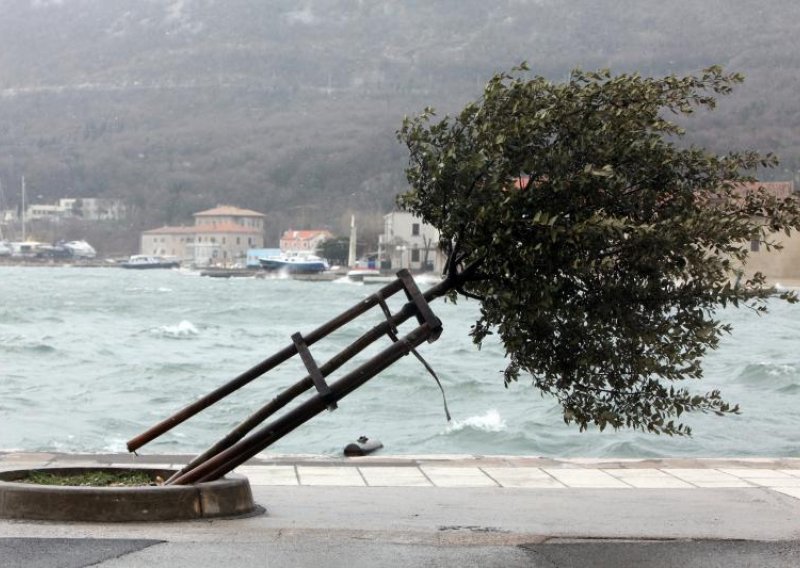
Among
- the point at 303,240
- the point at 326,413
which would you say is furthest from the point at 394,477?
the point at 303,240

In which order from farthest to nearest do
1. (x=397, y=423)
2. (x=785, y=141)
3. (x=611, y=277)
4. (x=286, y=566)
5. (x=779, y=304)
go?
(x=785, y=141) < (x=779, y=304) < (x=397, y=423) < (x=611, y=277) < (x=286, y=566)

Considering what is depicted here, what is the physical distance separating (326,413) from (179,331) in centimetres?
2715

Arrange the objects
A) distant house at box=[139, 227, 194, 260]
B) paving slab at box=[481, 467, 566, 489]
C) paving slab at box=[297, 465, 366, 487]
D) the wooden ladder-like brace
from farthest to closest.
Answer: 1. distant house at box=[139, 227, 194, 260]
2. paving slab at box=[481, 467, 566, 489]
3. paving slab at box=[297, 465, 366, 487]
4. the wooden ladder-like brace

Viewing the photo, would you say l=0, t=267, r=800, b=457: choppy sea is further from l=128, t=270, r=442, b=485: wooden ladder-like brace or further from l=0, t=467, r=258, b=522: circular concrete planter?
l=0, t=467, r=258, b=522: circular concrete planter

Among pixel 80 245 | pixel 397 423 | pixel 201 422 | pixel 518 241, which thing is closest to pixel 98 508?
pixel 518 241

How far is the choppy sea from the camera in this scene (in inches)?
814

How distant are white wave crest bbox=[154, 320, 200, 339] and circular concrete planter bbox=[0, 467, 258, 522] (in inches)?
1621

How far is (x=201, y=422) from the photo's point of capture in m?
22.2

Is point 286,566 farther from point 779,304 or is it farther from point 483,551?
point 779,304

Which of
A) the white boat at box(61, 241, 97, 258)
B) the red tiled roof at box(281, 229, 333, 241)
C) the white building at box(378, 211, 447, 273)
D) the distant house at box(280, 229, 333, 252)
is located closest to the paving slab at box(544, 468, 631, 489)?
the white building at box(378, 211, 447, 273)

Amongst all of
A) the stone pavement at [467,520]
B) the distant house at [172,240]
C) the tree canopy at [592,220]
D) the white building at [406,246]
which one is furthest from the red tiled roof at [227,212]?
the tree canopy at [592,220]

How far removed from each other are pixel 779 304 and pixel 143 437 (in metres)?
88.5

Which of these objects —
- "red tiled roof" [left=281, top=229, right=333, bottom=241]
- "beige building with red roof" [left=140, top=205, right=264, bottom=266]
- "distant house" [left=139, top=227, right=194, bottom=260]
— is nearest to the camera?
"red tiled roof" [left=281, top=229, right=333, bottom=241]

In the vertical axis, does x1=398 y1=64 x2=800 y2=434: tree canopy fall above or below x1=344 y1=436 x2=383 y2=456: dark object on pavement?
above
